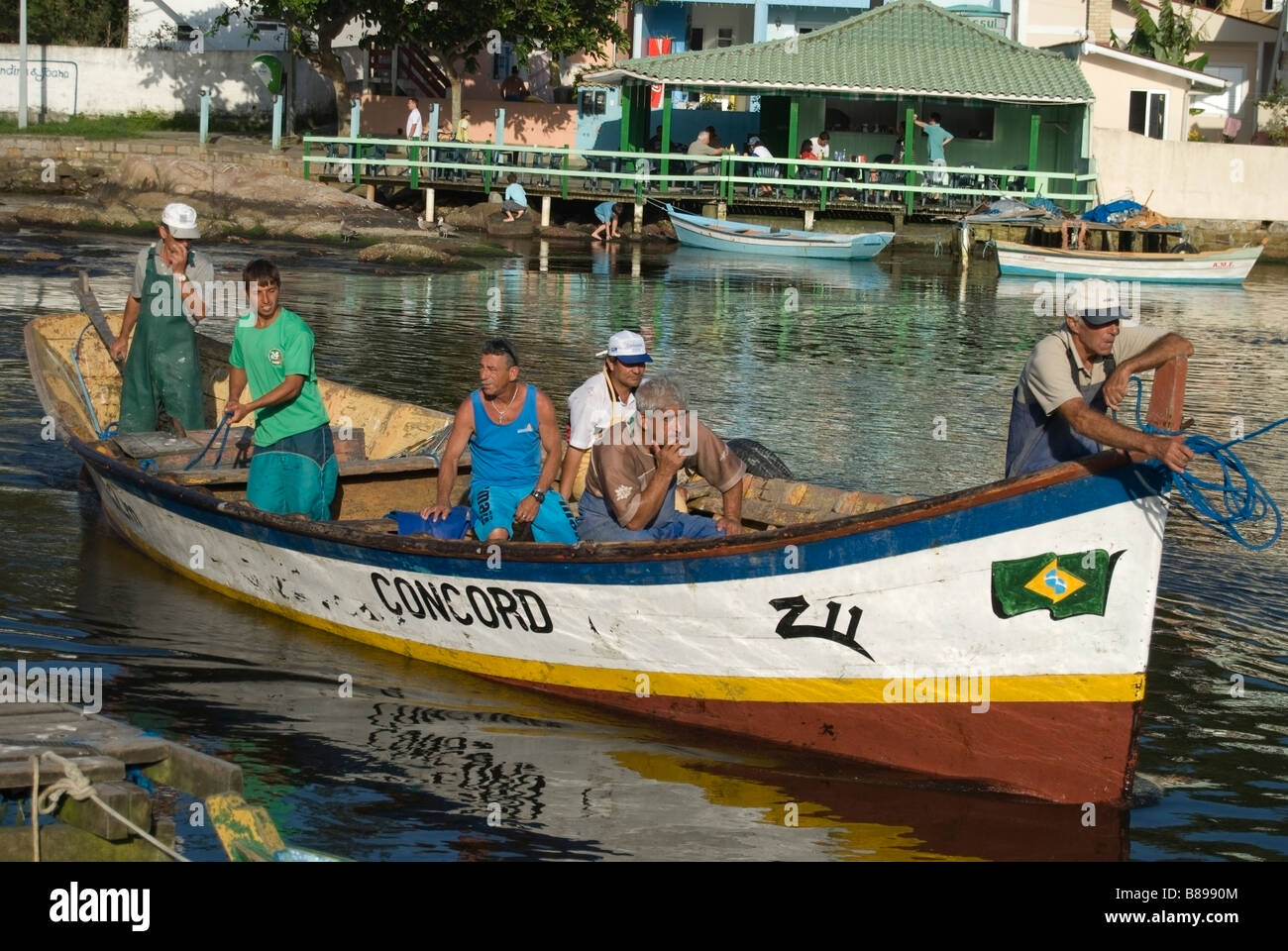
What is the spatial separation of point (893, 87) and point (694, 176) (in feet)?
16.3

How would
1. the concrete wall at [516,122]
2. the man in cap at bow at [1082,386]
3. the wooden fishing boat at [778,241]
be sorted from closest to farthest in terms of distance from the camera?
1. the man in cap at bow at [1082,386]
2. the wooden fishing boat at [778,241]
3. the concrete wall at [516,122]

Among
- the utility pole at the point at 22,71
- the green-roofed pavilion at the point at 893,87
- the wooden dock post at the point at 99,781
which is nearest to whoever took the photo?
the wooden dock post at the point at 99,781

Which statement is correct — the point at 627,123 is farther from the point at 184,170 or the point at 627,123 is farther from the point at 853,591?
the point at 853,591

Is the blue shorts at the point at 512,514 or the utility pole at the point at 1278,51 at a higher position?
the utility pole at the point at 1278,51

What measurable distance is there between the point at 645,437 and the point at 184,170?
1170 inches

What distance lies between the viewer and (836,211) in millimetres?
38969

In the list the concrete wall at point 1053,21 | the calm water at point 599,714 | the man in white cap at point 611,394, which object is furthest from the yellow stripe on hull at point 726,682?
the concrete wall at point 1053,21

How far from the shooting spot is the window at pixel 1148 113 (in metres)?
42.5

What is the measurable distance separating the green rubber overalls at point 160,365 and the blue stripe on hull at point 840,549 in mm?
3075

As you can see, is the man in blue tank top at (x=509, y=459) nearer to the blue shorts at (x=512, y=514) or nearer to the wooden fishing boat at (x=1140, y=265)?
the blue shorts at (x=512, y=514)

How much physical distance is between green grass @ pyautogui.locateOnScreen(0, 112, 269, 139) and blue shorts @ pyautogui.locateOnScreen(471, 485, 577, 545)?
32.6m

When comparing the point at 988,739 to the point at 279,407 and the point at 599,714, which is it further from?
the point at 279,407

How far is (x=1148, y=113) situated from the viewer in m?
42.6

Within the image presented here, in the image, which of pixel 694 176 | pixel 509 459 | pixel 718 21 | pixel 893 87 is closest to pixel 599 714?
pixel 509 459
